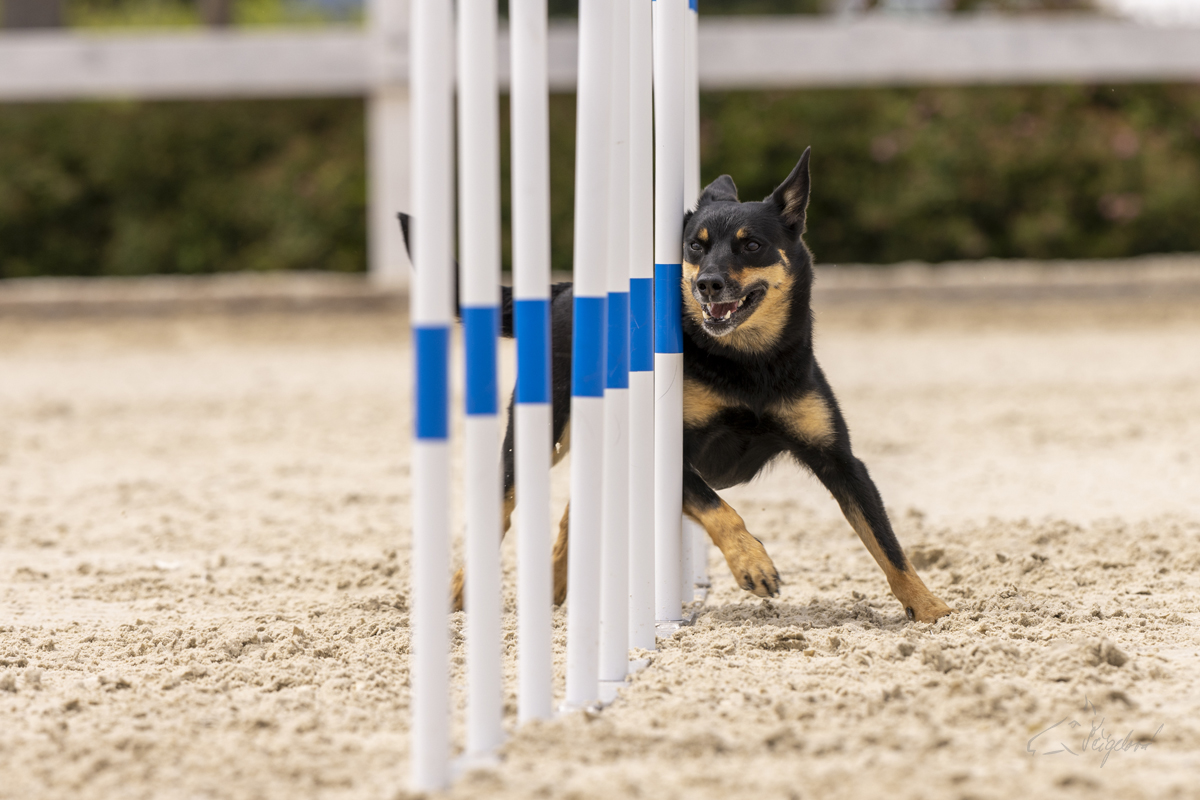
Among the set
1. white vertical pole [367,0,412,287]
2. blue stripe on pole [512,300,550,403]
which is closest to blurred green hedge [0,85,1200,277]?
white vertical pole [367,0,412,287]

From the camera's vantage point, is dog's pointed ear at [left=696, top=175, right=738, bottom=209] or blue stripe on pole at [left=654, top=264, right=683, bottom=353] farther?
dog's pointed ear at [left=696, top=175, right=738, bottom=209]

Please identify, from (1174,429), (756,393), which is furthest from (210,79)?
(756,393)

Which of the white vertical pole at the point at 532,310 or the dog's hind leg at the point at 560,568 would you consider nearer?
the white vertical pole at the point at 532,310

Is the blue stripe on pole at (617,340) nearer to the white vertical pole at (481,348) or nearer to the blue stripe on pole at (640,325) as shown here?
the blue stripe on pole at (640,325)

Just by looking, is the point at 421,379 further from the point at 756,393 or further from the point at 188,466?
the point at 188,466

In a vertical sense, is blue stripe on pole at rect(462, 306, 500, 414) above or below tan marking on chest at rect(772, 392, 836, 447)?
above

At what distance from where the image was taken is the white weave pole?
3.21 m

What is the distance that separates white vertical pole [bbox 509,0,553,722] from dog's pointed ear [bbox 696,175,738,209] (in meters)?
1.38

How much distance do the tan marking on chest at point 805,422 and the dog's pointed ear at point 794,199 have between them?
0.55 m

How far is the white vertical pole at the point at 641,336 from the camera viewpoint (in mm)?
2865

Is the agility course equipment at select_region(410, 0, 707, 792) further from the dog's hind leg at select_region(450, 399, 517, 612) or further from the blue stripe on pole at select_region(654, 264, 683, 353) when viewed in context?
the dog's hind leg at select_region(450, 399, 517, 612)

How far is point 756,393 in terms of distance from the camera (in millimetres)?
3307

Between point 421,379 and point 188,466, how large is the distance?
4.25m

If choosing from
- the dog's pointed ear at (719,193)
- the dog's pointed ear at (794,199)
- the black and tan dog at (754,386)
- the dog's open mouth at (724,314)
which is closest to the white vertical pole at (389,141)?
the dog's pointed ear at (719,193)
